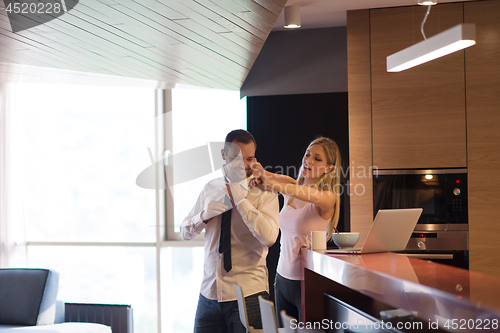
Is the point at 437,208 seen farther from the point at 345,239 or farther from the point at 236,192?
the point at 236,192

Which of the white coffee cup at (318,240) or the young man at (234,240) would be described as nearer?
the young man at (234,240)

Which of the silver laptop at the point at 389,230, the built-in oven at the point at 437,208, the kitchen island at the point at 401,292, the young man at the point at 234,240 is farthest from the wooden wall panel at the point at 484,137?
the young man at the point at 234,240

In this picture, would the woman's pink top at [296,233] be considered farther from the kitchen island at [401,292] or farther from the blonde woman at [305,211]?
the kitchen island at [401,292]

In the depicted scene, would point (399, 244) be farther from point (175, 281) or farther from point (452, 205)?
point (175, 281)

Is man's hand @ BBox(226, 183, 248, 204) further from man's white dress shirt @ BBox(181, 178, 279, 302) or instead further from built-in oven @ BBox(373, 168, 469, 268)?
built-in oven @ BBox(373, 168, 469, 268)

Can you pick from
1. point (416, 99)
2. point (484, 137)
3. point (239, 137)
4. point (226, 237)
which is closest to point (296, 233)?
point (226, 237)

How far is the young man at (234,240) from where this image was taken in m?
2.11

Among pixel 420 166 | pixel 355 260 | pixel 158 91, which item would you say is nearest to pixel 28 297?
pixel 158 91

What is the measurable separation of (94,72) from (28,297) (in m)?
1.92

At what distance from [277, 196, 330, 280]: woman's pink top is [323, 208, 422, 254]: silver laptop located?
340 mm

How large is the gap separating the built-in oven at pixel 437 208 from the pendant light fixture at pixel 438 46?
5.13 feet

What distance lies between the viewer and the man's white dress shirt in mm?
2115

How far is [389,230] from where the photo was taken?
2062mm

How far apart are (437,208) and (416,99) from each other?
0.87m
